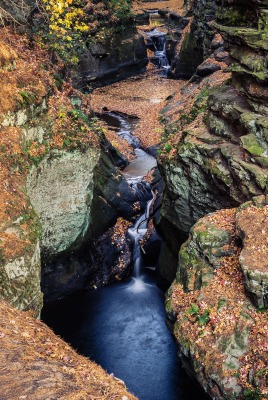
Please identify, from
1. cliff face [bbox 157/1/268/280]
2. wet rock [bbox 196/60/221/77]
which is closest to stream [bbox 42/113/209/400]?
cliff face [bbox 157/1/268/280]

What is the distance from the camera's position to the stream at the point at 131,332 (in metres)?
11.8

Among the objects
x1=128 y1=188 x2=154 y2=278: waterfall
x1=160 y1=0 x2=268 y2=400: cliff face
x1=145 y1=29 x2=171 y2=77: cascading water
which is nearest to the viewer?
x1=160 y1=0 x2=268 y2=400: cliff face

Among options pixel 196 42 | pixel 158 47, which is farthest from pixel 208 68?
pixel 158 47

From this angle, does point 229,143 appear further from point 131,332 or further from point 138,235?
point 131,332

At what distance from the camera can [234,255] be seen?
9992mm

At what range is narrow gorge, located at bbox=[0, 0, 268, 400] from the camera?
8062 mm

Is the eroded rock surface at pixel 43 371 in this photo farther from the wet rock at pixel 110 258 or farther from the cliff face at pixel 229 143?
the wet rock at pixel 110 258

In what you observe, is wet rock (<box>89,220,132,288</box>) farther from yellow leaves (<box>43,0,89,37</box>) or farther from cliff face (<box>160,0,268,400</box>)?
yellow leaves (<box>43,0,89,37</box>)

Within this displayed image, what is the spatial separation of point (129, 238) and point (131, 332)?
4519 millimetres

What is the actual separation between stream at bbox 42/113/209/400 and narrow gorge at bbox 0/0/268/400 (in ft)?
0.16

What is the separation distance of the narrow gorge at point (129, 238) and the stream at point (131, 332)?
0.16ft

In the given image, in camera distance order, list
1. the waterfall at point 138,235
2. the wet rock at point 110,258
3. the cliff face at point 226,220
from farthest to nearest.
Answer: the waterfall at point 138,235, the wet rock at point 110,258, the cliff face at point 226,220

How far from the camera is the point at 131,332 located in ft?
45.0

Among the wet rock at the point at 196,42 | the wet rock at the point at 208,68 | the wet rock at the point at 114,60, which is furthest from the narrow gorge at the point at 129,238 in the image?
the wet rock at the point at 114,60
